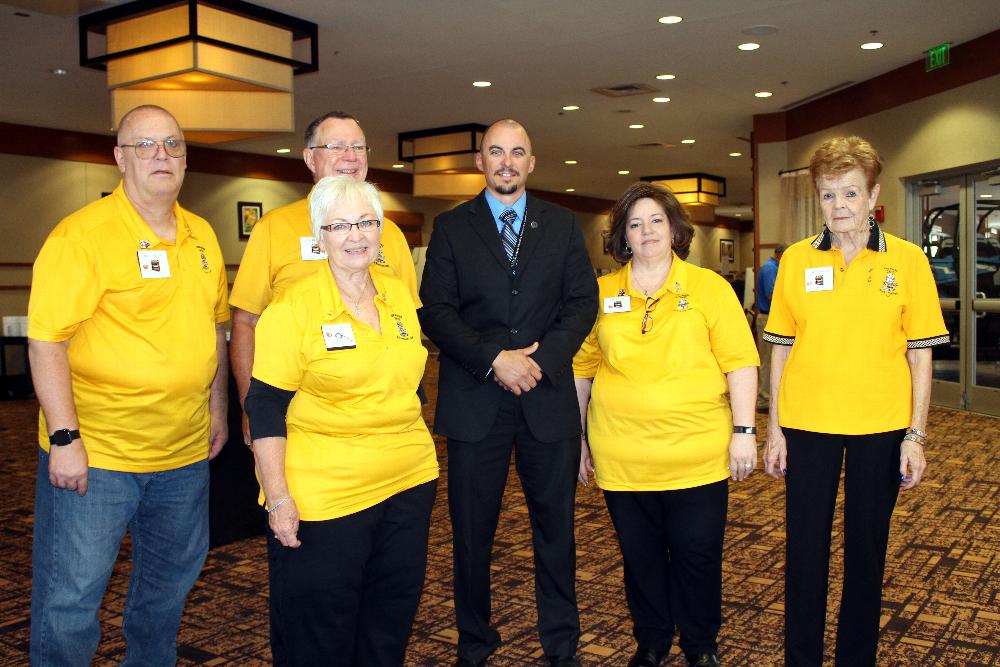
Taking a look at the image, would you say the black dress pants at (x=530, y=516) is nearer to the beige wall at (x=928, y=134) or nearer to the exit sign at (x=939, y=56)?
the beige wall at (x=928, y=134)

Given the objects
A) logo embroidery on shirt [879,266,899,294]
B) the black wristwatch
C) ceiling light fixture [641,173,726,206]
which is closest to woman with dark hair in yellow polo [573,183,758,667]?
logo embroidery on shirt [879,266,899,294]

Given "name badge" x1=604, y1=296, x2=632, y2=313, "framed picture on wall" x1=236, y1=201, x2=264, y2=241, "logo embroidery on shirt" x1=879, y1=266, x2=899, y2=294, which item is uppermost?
"framed picture on wall" x1=236, y1=201, x2=264, y2=241

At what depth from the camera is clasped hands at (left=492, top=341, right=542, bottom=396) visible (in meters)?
2.67

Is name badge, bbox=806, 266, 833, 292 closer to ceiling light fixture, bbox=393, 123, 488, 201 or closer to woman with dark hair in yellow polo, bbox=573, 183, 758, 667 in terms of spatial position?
woman with dark hair in yellow polo, bbox=573, 183, 758, 667

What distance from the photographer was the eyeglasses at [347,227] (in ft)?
6.93

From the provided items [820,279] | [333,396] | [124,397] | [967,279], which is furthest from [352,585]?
[967,279]

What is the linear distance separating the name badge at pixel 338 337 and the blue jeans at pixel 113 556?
2.28 ft

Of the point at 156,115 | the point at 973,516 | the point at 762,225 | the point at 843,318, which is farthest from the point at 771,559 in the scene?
the point at 762,225

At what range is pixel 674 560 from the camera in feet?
9.11

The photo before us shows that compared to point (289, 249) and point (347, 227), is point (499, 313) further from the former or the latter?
point (347, 227)

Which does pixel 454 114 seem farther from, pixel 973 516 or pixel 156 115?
pixel 156 115

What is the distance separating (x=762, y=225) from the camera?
1146 centimetres

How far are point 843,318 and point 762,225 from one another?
9430 millimetres

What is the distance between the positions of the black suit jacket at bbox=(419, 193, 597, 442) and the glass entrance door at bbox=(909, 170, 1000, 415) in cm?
664
